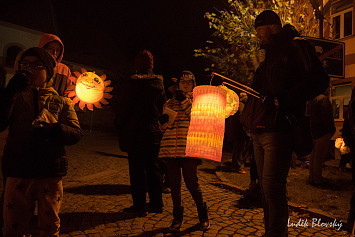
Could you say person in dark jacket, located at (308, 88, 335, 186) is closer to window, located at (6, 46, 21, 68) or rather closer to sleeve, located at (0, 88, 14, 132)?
sleeve, located at (0, 88, 14, 132)

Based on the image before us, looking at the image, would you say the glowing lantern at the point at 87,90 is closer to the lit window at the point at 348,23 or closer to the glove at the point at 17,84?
the glove at the point at 17,84

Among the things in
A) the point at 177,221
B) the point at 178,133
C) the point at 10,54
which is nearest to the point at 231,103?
the point at 178,133

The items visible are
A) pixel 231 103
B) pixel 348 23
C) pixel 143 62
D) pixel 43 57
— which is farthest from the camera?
pixel 348 23

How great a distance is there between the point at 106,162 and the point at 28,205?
25.9ft

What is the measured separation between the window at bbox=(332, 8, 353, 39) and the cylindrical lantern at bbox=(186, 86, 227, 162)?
14701 millimetres

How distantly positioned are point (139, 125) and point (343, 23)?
49.0ft

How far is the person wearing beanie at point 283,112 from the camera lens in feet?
8.59

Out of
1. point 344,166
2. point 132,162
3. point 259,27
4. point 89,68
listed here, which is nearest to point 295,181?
point 344,166

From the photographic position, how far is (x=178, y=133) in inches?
152

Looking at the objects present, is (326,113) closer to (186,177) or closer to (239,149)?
(239,149)

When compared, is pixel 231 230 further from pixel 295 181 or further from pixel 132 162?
pixel 295 181

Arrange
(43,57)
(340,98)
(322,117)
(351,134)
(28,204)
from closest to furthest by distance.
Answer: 1. (28,204)
2. (43,57)
3. (351,134)
4. (322,117)
5. (340,98)

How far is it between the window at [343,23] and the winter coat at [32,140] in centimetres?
1612

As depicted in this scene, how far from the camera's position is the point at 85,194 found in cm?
573
